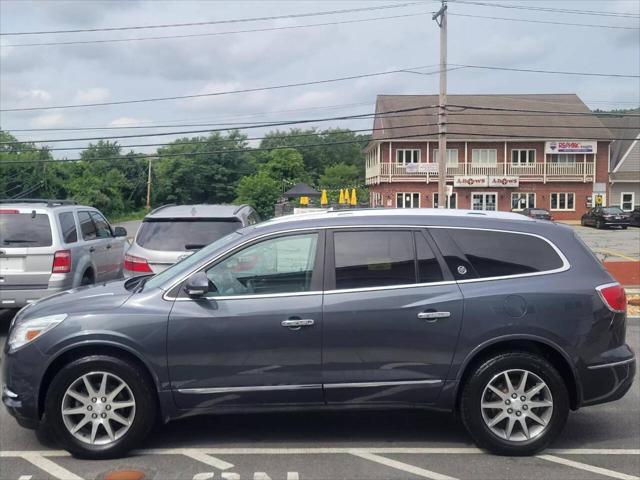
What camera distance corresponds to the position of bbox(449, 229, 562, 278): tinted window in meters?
5.06

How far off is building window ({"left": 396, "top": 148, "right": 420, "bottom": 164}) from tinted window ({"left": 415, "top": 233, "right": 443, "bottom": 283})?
49.5 m

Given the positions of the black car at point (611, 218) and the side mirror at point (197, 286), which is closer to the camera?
the side mirror at point (197, 286)

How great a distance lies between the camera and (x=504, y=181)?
5416 centimetres

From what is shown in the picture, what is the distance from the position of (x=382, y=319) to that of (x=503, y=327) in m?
0.86

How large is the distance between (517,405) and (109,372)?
9.53ft

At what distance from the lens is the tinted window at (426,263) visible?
4992 mm

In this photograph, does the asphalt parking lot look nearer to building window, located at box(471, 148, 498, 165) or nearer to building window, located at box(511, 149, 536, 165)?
building window, located at box(471, 148, 498, 165)

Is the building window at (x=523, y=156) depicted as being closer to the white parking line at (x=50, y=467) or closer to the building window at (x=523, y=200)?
the building window at (x=523, y=200)

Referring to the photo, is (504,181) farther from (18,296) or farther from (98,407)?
(98,407)

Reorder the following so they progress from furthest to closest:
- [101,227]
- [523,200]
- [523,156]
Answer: [523,156] < [523,200] < [101,227]

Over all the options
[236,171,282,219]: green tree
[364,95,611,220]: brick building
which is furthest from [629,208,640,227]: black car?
[236,171,282,219]: green tree

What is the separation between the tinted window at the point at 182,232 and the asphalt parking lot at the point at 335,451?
9.63 ft

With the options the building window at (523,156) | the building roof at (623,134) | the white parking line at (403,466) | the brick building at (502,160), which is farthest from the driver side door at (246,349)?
the building roof at (623,134)

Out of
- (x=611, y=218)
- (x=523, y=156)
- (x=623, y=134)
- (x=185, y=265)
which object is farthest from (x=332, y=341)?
(x=623, y=134)
